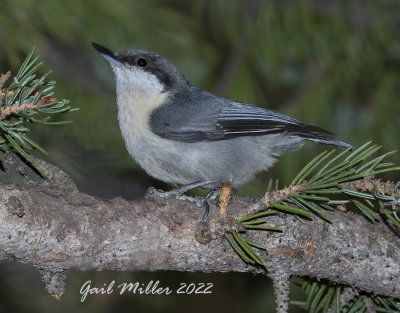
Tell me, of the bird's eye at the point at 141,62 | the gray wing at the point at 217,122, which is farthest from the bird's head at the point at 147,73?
the gray wing at the point at 217,122

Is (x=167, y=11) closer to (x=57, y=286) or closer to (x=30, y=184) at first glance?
(x=30, y=184)

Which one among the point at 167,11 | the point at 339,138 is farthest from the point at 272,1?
the point at 339,138

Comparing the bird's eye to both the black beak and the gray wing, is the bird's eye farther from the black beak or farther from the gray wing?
the gray wing

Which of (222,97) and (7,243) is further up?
(222,97)

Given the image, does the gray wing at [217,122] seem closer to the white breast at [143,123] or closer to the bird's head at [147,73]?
the white breast at [143,123]

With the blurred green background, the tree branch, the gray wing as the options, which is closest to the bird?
the gray wing

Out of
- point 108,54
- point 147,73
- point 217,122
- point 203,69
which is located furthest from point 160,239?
point 203,69
